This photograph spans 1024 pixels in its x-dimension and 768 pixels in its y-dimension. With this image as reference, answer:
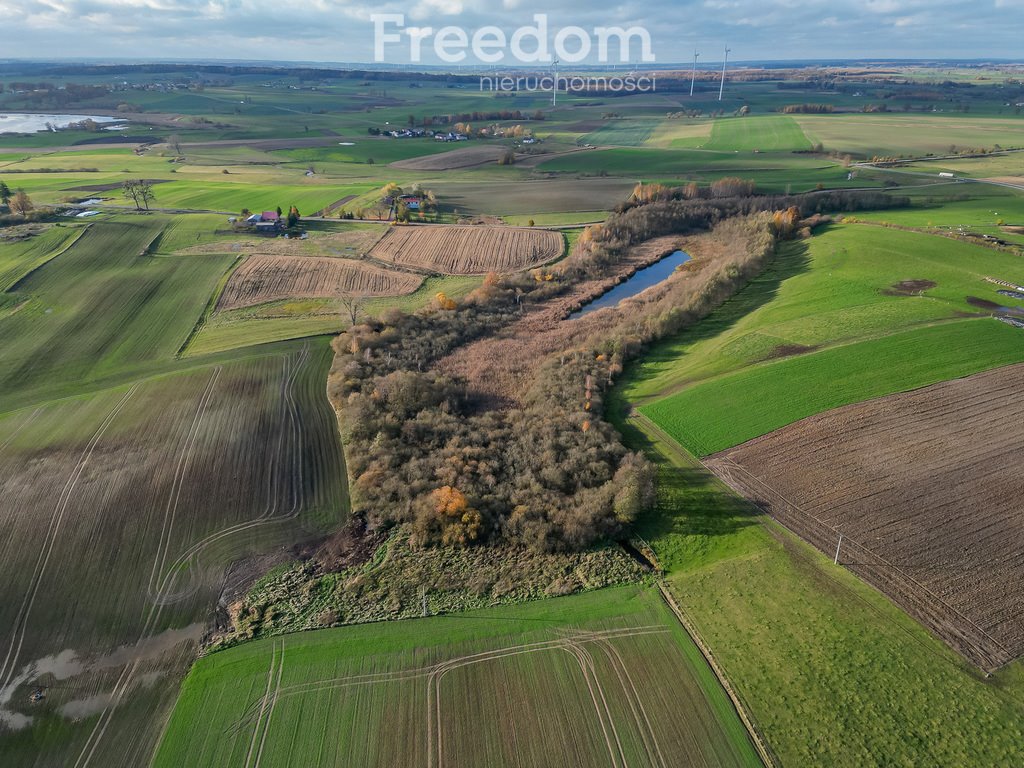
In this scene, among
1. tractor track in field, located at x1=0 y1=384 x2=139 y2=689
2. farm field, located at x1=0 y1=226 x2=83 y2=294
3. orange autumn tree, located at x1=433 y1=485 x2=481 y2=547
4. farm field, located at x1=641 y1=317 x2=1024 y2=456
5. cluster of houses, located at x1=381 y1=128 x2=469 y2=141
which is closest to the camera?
tractor track in field, located at x1=0 y1=384 x2=139 y2=689

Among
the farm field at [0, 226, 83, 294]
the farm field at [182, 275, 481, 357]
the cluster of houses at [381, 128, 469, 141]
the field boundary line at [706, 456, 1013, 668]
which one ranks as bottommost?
the field boundary line at [706, 456, 1013, 668]

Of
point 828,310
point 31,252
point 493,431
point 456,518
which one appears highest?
point 31,252

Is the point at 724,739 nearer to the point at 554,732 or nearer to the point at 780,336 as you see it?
the point at 554,732

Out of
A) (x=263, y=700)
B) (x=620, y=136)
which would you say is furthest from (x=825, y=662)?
(x=620, y=136)

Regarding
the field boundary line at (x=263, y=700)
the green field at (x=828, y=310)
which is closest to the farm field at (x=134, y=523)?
the field boundary line at (x=263, y=700)

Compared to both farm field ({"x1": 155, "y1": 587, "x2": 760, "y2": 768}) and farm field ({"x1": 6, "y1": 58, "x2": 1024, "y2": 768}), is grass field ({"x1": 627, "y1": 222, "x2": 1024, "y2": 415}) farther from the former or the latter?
farm field ({"x1": 155, "y1": 587, "x2": 760, "y2": 768})

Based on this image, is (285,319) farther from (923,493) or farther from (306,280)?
(923,493)

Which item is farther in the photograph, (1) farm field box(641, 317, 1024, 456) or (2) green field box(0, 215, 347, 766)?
(1) farm field box(641, 317, 1024, 456)

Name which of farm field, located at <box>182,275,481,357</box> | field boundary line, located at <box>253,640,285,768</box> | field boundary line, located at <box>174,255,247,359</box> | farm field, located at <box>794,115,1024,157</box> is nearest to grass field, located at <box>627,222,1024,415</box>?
farm field, located at <box>182,275,481,357</box>

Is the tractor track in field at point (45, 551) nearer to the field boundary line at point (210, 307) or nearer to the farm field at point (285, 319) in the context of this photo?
the field boundary line at point (210, 307)
